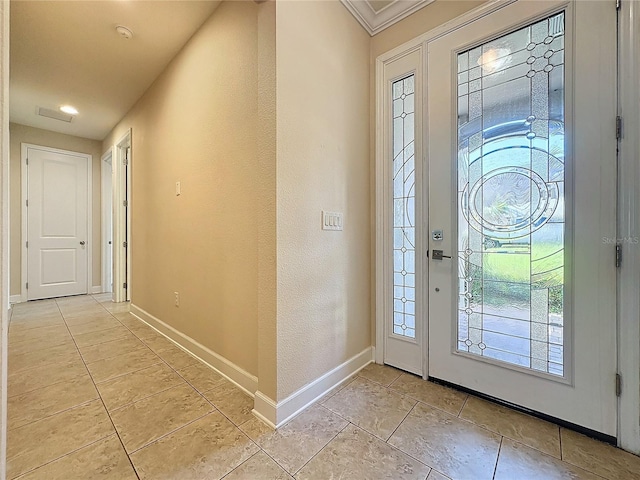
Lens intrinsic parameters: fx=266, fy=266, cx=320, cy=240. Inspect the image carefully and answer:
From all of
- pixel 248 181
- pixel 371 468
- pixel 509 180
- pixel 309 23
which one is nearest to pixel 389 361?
pixel 371 468

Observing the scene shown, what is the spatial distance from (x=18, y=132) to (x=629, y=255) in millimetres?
6712

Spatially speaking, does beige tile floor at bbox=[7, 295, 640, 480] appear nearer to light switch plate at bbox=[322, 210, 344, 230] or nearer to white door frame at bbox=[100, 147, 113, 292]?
light switch plate at bbox=[322, 210, 344, 230]

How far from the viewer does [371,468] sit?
113cm

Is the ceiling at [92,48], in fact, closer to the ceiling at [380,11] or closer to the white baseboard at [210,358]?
the ceiling at [380,11]

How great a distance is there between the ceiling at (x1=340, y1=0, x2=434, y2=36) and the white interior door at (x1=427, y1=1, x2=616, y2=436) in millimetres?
346

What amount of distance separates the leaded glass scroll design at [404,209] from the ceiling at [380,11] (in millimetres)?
452

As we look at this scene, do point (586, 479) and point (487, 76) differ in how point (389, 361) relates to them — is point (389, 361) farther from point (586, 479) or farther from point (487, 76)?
point (487, 76)

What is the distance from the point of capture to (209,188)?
2021 millimetres

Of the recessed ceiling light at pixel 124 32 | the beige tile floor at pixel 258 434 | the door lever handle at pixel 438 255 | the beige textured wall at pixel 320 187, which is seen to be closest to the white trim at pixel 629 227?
the beige tile floor at pixel 258 434

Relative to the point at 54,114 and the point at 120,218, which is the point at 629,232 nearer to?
the point at 120,218

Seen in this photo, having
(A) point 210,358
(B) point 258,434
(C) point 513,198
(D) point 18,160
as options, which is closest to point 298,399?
(B) point 258,434

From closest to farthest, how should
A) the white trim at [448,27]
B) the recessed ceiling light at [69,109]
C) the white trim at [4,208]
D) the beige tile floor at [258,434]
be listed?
the white trim at [4,208] → the beige tile floor at [258,434] → the white trim at [448,27] → the recessed ceiling light at [69,109]

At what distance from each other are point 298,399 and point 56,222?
5.07 metres

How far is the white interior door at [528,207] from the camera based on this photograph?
4.27ft
